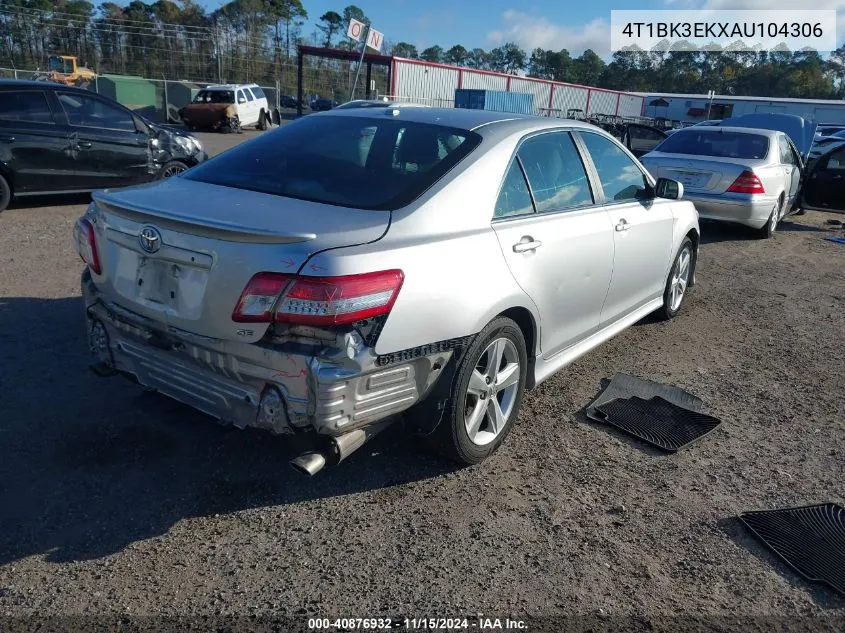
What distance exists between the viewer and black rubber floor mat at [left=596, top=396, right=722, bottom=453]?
379 centimetres

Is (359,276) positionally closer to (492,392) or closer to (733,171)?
(492,392)

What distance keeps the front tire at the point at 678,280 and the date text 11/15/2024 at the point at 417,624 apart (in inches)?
149

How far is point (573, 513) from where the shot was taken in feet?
10.0

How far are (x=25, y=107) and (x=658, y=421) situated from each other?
8.34 metres

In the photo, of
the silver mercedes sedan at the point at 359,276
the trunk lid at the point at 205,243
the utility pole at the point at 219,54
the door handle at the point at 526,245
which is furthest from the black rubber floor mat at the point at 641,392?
the utility pole at the point at 219,54

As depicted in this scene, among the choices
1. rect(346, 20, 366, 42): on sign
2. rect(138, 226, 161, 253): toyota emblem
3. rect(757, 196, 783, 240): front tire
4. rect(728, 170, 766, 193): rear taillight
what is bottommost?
rect(757, 196, 783, 240): front tire

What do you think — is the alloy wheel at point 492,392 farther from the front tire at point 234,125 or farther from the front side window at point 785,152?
the front tire at point 234,125

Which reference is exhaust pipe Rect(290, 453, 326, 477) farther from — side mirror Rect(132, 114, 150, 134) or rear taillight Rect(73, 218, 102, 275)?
side mirror Rect(132, 114, 150, 134)

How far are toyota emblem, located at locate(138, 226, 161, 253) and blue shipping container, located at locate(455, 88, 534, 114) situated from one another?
26.2 meters

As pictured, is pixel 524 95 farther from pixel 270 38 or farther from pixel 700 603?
pixel 700 603

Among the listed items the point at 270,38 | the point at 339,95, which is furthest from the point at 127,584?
the point at 270,38

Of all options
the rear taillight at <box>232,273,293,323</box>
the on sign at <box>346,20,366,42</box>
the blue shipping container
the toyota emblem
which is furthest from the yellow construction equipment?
the rear taillight at <box>232,273,293,323</box>

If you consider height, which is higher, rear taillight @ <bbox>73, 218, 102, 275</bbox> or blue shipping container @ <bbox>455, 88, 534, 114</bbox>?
blue shipping container @ <bbox>455, 88, 534, 114</bbox>

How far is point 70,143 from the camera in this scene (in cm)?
863
